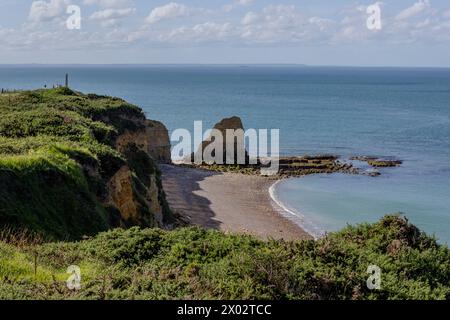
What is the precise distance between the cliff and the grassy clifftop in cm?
450

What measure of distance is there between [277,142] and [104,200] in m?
68.1

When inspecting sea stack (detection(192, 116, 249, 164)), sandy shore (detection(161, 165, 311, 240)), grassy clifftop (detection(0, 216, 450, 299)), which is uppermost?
grassy clifftop (detection(0, 216, 450, 299))

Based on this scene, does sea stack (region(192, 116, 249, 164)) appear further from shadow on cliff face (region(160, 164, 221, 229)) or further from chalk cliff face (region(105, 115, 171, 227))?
chalk cliff face (region(105, 115, 171, 227))

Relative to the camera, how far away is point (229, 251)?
46.1 ft

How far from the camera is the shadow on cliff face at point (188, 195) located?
45484 millimetres

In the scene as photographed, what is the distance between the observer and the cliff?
19.8m

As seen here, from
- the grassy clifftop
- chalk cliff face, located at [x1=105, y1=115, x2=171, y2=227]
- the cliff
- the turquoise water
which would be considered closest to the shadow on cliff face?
chalk cliff face, located at [x1=105, y1=115, x2=171, y2=227]

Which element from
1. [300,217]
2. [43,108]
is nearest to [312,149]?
[300,217]

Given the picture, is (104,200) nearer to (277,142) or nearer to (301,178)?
(301,178)

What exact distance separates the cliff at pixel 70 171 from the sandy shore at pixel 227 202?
21.4 feet

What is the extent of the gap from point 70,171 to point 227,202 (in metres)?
30.7

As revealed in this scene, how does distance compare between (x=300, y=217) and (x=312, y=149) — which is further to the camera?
(x=312, y=149)

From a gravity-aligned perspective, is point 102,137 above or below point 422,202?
above

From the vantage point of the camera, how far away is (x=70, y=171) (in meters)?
23.2
